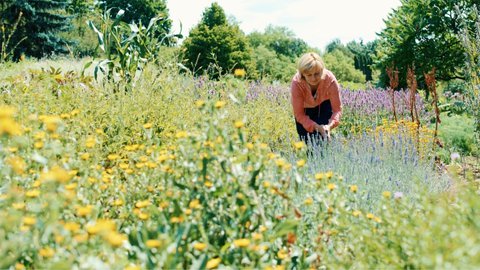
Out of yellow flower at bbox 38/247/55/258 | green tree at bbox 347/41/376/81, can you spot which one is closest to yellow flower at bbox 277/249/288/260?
yellow flower at bbox 38/247/55/258

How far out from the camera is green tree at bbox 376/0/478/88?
10422 mm

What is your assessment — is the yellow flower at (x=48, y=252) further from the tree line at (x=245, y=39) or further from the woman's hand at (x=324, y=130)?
the woman's hand at (x=324, y=130)

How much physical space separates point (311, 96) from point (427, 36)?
7.01 meters

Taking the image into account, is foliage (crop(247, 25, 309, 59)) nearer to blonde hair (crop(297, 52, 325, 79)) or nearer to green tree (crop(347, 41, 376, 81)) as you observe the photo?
green tree (crop(347, 41, 376, 81))

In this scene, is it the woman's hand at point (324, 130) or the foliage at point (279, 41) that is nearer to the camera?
the woman's hand at point (324, 130)

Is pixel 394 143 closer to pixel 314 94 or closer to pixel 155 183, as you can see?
pixel 314 94

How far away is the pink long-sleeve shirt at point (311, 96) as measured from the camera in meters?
4.64

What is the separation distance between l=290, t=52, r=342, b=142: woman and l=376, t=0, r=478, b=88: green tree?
6139 millimetres

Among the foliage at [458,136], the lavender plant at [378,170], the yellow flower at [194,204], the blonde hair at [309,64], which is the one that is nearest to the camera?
the yellow flower at [194,204]

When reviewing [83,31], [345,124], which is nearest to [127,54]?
[345,124]

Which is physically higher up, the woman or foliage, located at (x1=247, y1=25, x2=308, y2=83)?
foliage, located at (x1=247, y1=25, x2=308, y2=83)

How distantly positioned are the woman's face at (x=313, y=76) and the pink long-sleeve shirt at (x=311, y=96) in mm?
55

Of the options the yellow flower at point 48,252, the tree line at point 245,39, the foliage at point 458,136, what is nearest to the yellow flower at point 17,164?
the yellow flower at point 48,252

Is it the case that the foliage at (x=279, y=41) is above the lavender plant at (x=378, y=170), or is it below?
above
